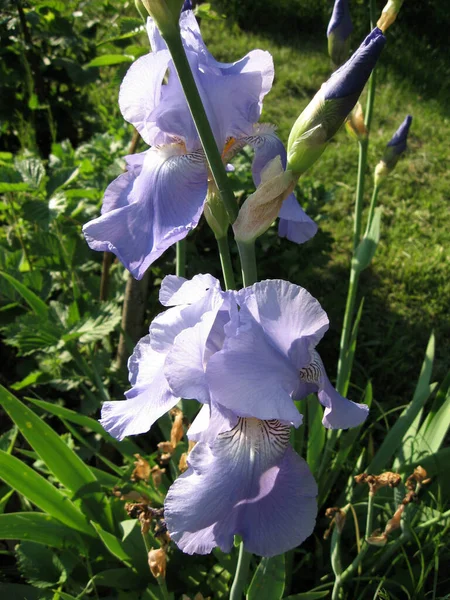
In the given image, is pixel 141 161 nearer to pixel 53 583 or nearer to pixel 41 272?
Result: pixel 53 583

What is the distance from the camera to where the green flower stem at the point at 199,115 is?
2.48ft

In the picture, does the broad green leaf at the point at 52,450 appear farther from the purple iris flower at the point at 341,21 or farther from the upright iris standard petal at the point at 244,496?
the purple iris flower at the point at 341,21

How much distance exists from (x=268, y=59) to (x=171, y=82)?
0.59 feet

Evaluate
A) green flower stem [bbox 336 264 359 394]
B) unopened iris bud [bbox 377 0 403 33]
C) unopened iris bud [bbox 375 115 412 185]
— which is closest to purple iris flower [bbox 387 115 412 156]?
unopened iris bud [bbox 375 115 412 185]

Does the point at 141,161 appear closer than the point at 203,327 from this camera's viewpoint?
No

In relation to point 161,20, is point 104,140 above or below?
below

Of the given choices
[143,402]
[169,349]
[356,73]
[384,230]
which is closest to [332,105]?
[356,73]

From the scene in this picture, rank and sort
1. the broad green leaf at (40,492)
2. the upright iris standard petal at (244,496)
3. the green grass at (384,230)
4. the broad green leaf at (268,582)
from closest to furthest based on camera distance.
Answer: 1. the upright iris standard petal at (244,496)
2. the broad green leaf at (268,582)
3. the broad green leaf at (40,492)
4. the green grass at (384,230)

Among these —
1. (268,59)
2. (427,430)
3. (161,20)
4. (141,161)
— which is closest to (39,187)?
(141,161)

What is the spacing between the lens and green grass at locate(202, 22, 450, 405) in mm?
2691

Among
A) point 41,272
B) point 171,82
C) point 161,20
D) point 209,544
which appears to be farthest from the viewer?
point 41,272

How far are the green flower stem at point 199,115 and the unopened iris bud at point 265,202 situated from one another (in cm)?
4

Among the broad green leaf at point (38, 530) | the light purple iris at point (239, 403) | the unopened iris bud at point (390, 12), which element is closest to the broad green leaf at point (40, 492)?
the broad green leaf at point (38, 530)

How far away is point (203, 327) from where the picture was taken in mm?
812
